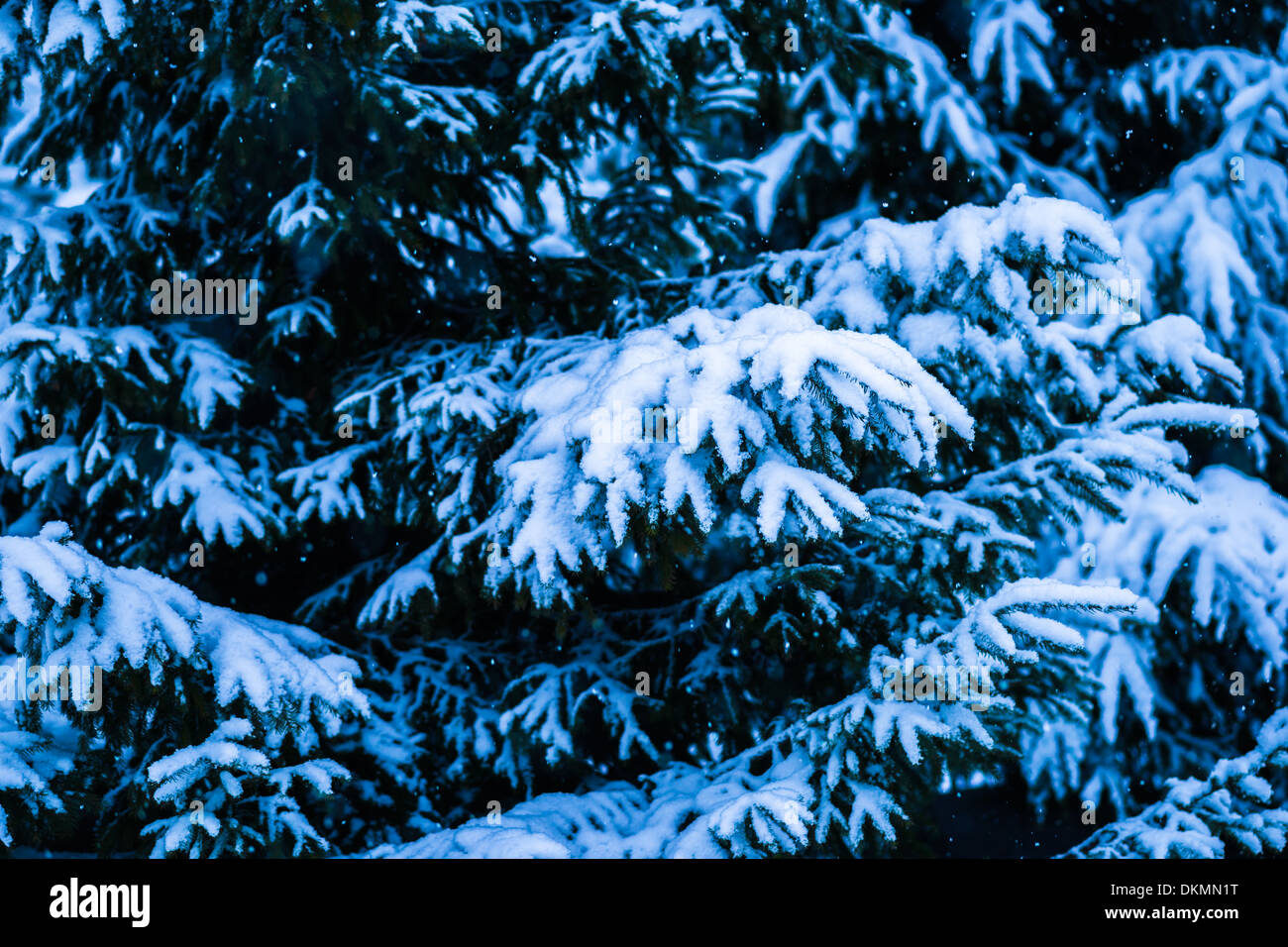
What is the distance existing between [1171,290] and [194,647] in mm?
4939

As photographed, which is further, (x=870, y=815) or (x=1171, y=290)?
(x=1171, y=290)

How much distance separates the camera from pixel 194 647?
103 inches

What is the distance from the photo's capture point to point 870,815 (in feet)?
8.53

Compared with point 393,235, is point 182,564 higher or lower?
lower
